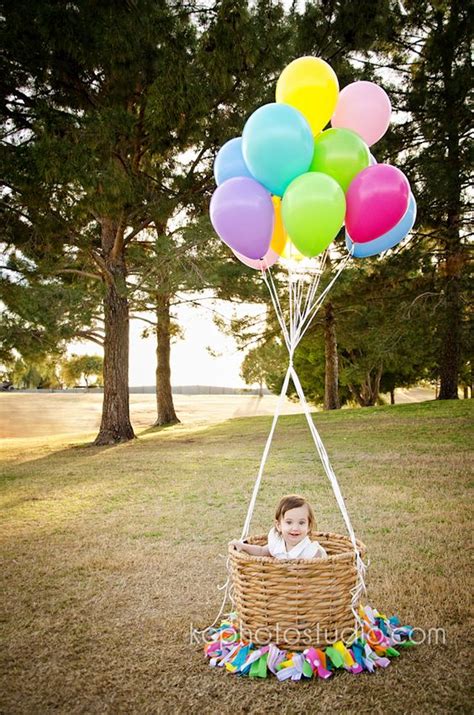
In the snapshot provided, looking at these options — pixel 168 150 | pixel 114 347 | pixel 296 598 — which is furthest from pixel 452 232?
pixel 296 598

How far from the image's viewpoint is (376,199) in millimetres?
3479

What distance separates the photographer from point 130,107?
980 cm

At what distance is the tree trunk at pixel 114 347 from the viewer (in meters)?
11.7

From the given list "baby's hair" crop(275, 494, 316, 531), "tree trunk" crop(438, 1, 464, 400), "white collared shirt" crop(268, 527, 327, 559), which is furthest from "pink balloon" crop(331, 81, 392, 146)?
"tree trunk" crop(438, 1, 464, 400)

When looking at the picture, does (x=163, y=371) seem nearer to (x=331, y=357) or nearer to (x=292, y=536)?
(x=331, y=357)

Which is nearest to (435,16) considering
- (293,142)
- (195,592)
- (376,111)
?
(376,111)

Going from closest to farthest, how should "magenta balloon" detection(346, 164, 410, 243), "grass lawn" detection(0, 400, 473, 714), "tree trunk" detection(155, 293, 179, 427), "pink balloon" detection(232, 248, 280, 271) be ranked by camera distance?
"grass lawn" detection(0, 400, 473, 714)
"magenta balloon" detection(346, 164, 410, 243)
"pink balloon" detection(232, 248, 280, 271)
"tree trunk" detection(155, 293, 179, 427)

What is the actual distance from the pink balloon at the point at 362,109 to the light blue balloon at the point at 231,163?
29.7 inches

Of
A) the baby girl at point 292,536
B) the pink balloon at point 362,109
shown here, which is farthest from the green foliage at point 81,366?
the baby girl at point 292,536

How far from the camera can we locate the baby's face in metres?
2.89

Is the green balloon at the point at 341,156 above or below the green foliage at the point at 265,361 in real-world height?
above

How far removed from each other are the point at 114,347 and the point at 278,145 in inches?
358

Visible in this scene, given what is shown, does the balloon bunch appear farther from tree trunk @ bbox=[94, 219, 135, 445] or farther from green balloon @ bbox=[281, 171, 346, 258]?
tree trunk @ bbox=[94, 219, 135, 445]

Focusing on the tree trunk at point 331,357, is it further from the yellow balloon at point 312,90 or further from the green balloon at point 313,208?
the green balloon at point 313,208
